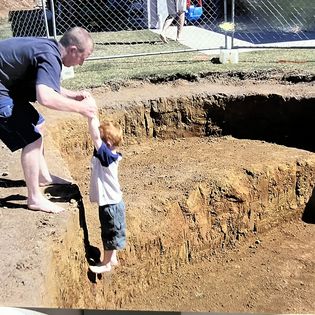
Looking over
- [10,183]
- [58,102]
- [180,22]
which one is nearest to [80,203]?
[10,183]

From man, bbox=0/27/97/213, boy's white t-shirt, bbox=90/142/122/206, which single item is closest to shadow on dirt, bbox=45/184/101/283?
man, bbox=0/27/97/213

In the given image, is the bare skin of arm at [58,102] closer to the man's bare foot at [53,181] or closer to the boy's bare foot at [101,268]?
the man's bare foot at [53,181]

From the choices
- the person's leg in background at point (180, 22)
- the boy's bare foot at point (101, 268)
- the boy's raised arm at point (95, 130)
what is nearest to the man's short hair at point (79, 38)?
the boy's raised arm at point (95, 130)

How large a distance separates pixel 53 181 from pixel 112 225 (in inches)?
30.1

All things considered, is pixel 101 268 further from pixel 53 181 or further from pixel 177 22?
pixel 177 22

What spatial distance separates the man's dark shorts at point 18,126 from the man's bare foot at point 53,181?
20.7 inches

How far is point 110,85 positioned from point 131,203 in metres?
2.60

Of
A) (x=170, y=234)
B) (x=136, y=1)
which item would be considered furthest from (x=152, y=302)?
(x=136, y=1)

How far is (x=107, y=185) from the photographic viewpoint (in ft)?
13.6

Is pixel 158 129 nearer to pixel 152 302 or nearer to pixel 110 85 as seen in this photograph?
pixel 110 85

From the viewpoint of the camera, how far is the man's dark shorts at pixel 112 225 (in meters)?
4.22

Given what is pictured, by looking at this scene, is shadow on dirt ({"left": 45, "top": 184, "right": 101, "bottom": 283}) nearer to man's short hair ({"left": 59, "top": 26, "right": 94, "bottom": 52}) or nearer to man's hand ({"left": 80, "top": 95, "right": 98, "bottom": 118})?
man's hand ({"left": 80, "top": 95, "right": 98, "bottom": 118})

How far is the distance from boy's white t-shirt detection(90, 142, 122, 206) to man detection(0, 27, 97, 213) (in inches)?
10.5

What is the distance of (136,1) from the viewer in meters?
12.8
